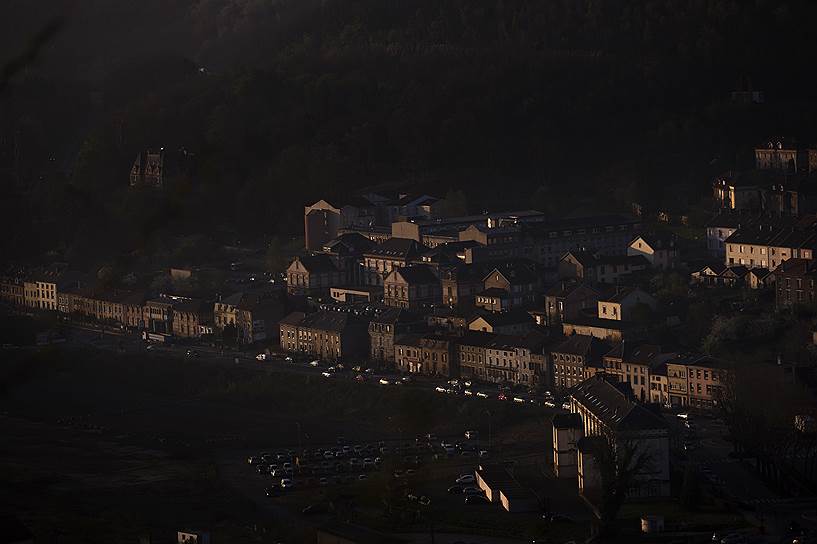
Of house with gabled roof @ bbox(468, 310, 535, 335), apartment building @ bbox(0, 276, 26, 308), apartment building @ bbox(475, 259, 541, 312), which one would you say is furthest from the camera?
apartment building @ bbox(0, 276, 26, 308)

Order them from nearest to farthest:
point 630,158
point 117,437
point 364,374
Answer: point 117,437 → point 364,374 → point 630,158

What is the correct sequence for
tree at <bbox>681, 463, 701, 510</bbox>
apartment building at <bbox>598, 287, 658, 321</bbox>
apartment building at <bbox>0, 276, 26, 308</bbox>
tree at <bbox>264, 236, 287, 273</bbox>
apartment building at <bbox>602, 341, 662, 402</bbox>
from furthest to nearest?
1. apartment building at <bbox>0, 276, 26, 308</bbox>
2. tree at <bbox>264, 236, 287, 273</bbox>
3. apartment building at <bbox>598, 287, 658, 321</bbox>
4. apartment building at <bbox>602, 341, 662, 402</bbox>
5. tree at <bbox>681, 463, 701, 510</bbox>

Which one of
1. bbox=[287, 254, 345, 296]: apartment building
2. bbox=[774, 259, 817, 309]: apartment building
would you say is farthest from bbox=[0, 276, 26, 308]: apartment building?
bbox=[774, 259, 817, 309]: apartment building

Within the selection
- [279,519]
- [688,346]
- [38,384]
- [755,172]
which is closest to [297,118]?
[755,172]

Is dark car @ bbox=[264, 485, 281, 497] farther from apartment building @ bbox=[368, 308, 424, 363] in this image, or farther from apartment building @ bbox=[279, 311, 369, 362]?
apartment building @ bbox=[279, 311, 369, 362]

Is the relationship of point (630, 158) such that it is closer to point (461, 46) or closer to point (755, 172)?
point (755, 172)

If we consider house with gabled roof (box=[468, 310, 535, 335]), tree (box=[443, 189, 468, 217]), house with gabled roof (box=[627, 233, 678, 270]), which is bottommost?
house with gabled roof (box=[468, 310, 535, 335])

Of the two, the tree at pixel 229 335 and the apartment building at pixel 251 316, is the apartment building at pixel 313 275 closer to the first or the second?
the apartment building at pixel 251 316
